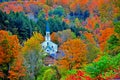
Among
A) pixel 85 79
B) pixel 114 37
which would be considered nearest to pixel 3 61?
pixel 114 37

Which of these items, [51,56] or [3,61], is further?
[51,56]

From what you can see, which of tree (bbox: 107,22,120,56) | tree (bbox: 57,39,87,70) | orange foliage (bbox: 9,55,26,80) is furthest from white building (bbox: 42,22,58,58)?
tree (bbox: 107,22,120,56)

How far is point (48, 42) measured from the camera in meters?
63.9

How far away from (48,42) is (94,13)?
177ft

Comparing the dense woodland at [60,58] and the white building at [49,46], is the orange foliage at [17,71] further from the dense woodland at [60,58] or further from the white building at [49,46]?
the white building at [49,46]

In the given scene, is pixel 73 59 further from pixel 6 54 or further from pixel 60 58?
pixel 60 58

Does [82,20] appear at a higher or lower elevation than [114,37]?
lower

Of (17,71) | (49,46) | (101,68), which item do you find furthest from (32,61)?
(49,46)

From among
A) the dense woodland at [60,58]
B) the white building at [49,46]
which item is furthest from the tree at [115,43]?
the white building at [49,46]

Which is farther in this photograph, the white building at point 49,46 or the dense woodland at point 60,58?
the white building at point 49,46

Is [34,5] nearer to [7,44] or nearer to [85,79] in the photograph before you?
[7,44]

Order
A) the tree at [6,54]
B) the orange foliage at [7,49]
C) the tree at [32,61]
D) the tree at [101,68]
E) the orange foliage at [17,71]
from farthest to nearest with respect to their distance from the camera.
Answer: the tree at [32,61] → the orange foliage at [7,49] → the tree at [6,54] → the orange foliage at [17,71] → the tree at [101,68]

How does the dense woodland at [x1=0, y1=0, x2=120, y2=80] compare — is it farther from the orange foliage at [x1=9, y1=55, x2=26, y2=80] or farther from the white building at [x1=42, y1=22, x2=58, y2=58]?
the white building at [x1=42, y1=22, x2=58, y2=58]

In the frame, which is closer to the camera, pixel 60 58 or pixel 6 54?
pixel 6 54
